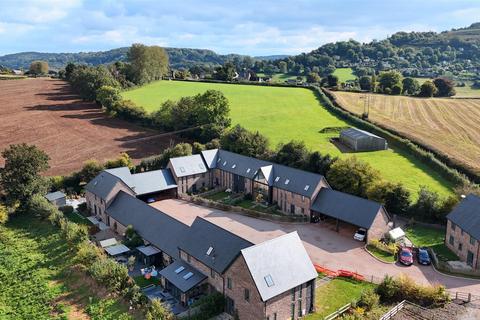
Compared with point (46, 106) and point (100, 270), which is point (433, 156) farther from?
point (46, 106)

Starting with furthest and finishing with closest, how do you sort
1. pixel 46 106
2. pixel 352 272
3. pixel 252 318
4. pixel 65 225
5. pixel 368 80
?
pixel 368 80
pixel 46 106
pixel 65 225
pixel 352 272
pixel 252 318

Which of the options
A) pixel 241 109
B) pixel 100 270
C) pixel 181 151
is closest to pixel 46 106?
pixel 241 109

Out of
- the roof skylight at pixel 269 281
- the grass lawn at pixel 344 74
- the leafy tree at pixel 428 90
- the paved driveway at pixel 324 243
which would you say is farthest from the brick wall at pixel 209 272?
the grass lawn at pixel 344 74

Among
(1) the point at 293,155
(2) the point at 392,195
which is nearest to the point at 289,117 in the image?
(1) the point at 293,155

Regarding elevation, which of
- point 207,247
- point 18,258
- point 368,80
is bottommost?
point 18,258

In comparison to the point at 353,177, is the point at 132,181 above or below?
below

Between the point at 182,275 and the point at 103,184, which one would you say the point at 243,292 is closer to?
the point at 182,275

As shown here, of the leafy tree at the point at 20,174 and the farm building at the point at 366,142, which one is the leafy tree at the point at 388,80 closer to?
the farm building at the point at 366,142
